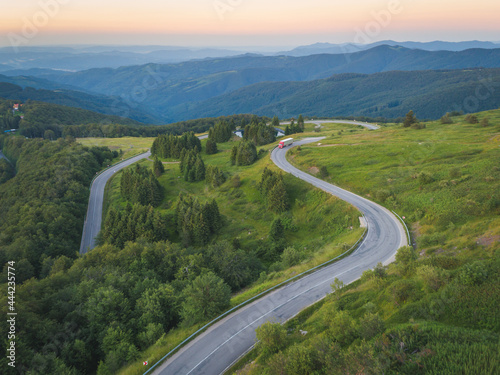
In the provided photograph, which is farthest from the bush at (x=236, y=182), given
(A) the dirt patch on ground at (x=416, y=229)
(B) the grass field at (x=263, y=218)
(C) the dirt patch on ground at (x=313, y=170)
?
(A) the dirt patch on ground at (x=416, y=229)

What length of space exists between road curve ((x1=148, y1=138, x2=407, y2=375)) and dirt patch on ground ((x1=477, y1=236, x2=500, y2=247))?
1025 centimetres

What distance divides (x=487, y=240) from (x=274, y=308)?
73.5 ft

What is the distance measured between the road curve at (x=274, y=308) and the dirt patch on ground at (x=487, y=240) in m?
10.2

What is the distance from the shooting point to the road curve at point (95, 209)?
230 ft

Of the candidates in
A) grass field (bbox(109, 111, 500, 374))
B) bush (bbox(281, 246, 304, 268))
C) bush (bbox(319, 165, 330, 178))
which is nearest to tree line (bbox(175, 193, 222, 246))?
grass field (bbox(109, 111, 500, 374))

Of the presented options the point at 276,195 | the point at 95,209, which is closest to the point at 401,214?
the point at 276,195

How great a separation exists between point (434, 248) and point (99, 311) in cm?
3767

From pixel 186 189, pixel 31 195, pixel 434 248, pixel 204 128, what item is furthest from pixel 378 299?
pixel 204 128

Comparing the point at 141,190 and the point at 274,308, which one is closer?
the point at 274,308

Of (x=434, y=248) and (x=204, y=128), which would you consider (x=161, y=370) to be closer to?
(x=434, y=248)

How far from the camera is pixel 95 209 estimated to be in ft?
271

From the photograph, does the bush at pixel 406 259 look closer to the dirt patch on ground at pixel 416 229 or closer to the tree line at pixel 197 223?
the dirt patch on ground at pixel 416 229

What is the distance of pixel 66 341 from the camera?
2514 centimetres

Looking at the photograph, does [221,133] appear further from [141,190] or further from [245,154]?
[141,190]
